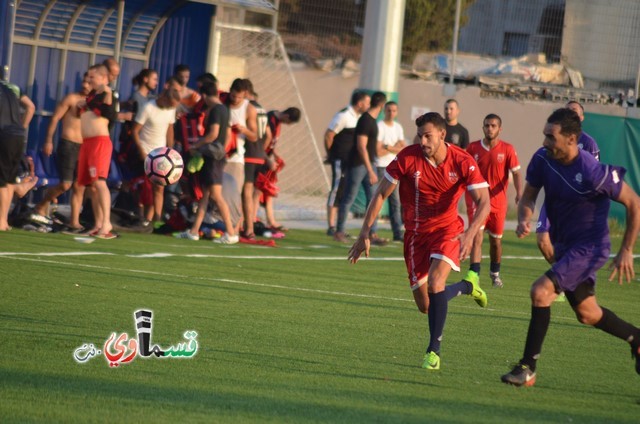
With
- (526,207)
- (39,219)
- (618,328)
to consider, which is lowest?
(39,219)

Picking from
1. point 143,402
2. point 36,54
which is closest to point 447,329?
point 143,402

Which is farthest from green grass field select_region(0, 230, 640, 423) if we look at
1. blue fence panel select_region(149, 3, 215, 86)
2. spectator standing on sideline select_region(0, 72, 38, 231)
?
blue fence panel select_region(149, 3, 215, 86)

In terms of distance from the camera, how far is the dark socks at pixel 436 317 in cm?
833

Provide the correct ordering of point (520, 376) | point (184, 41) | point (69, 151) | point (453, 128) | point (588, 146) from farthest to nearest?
point (184, 41) < point (453, 128) < point (69, 151) < point (588, 146) < point (520, 376)

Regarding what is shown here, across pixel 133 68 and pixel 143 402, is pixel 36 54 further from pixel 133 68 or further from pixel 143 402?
pixel 143 402

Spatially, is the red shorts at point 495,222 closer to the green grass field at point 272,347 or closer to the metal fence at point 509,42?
the green grass field at point 272,347

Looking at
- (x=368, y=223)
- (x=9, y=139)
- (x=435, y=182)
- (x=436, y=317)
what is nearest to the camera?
(x=436, y=317)

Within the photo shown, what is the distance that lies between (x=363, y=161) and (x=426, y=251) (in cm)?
838

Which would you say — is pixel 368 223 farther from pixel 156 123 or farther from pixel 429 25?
pixel 429 25

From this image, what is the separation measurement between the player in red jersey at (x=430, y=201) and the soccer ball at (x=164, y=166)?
20.9ft

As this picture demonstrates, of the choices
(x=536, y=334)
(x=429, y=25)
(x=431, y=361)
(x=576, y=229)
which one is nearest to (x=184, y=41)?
(x=429, y=25)

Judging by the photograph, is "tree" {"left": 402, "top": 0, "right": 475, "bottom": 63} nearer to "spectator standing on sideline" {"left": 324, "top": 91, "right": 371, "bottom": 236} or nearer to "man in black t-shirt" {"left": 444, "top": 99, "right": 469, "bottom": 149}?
"spectator standing on sideline" {"left": 324, "top": 91, "right": 371, "bottom": 236}

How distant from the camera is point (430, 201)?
8930 millimetres

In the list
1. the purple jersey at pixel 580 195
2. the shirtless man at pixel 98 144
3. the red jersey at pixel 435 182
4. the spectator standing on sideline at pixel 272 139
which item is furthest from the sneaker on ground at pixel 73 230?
the purple jersey at pixel 580 195
